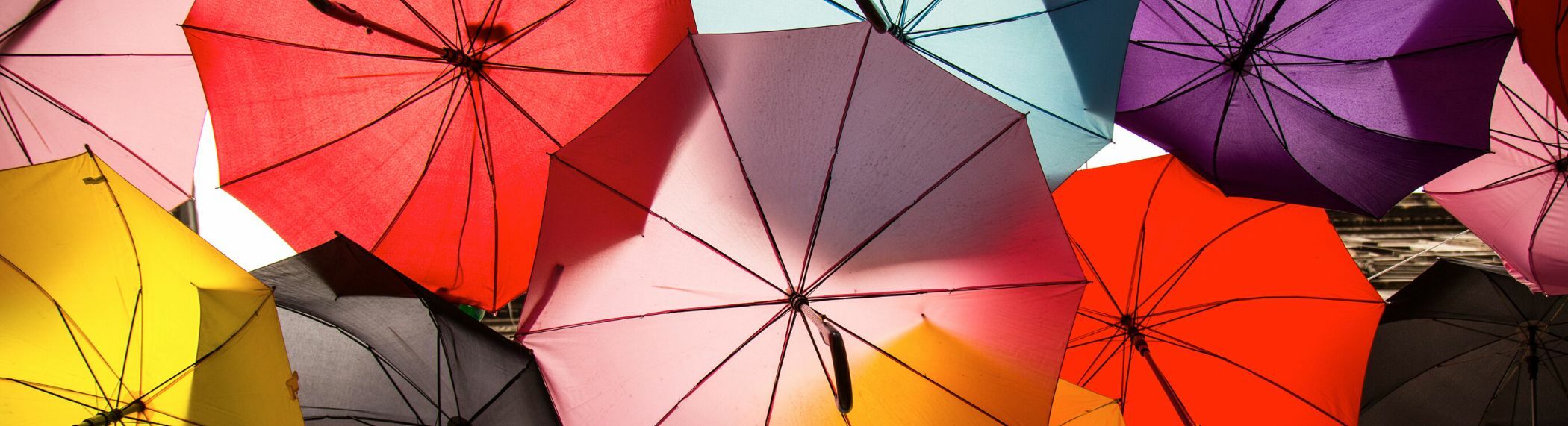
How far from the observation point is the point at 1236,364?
3.87m

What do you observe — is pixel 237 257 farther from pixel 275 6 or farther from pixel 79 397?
pixel 79 397

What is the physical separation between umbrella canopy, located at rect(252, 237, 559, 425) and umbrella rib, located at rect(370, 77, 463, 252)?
0.76 m

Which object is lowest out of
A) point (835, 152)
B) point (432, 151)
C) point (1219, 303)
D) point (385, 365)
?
point (385, 365)

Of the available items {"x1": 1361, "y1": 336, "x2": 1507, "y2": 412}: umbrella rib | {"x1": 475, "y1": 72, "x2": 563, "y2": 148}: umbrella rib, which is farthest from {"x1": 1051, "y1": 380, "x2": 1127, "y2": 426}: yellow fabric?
{"x1": 475, "y1": 72, "x2": 563, "y2": 148}: umbrella rib

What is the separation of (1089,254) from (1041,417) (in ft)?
3.53

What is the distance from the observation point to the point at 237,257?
4.18 m

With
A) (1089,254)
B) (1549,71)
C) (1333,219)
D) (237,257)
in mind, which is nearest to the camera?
(1549,71)

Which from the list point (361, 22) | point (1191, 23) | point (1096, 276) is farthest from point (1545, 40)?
point (361, 22)

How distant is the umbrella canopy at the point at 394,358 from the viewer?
9.82 ft

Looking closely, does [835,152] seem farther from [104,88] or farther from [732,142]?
[104,88]

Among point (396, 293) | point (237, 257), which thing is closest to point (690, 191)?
point (396, 293)

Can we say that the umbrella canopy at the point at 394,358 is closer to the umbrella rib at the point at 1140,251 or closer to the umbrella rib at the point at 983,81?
the umbrella rib at the point at 983,81

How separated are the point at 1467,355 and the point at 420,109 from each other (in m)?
5.61

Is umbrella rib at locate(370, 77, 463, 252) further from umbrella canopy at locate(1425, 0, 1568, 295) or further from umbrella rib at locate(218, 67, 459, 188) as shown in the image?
umbrella canopy at locate(1425, 0, 1568, 295)
